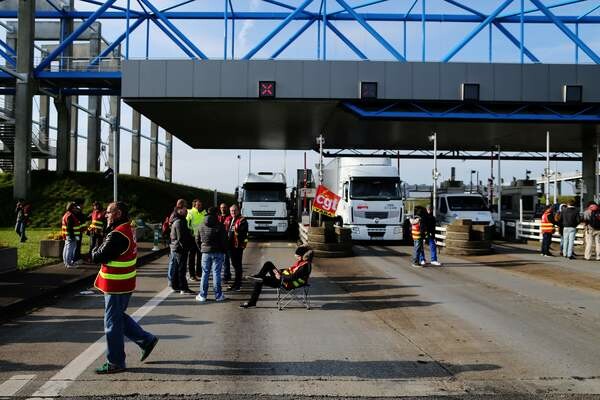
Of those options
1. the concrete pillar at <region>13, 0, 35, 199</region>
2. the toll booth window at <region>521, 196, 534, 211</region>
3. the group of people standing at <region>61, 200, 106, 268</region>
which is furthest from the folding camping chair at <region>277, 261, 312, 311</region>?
the toll booth window at <region>521, 196, 534, 211</region>

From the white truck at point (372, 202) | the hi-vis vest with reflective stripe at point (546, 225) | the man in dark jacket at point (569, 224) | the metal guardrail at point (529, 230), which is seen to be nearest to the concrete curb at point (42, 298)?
the white truck at point (372, 202)

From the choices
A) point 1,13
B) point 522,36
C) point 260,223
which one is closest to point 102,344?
point 260,223

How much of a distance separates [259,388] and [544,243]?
1623cm

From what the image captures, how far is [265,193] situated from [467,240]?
37.0 feet

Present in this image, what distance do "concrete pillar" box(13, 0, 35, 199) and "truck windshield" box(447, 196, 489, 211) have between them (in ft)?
78.9

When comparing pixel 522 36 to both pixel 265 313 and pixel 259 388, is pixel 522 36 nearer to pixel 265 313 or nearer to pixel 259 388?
pixel 265 313

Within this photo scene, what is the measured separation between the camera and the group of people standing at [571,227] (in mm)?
16781

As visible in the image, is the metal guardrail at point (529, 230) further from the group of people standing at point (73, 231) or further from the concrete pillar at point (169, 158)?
the concrete pillar at point (169, 158)

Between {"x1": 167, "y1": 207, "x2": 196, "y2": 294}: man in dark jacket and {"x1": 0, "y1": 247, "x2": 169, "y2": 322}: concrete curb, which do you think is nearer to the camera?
{"x1": 0, "y1": 247, "x2": 169, "y2": 322}: concrete curb

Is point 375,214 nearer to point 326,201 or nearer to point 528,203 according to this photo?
point 326,201

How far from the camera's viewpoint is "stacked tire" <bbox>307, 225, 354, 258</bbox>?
1850 cm

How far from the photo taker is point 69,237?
1365 centimetres

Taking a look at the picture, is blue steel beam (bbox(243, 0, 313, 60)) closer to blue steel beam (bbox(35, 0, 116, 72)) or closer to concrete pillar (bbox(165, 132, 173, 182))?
blue steel beam (bbox(35, 0, 116, 72))

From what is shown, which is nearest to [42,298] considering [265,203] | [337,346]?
[337,346]
